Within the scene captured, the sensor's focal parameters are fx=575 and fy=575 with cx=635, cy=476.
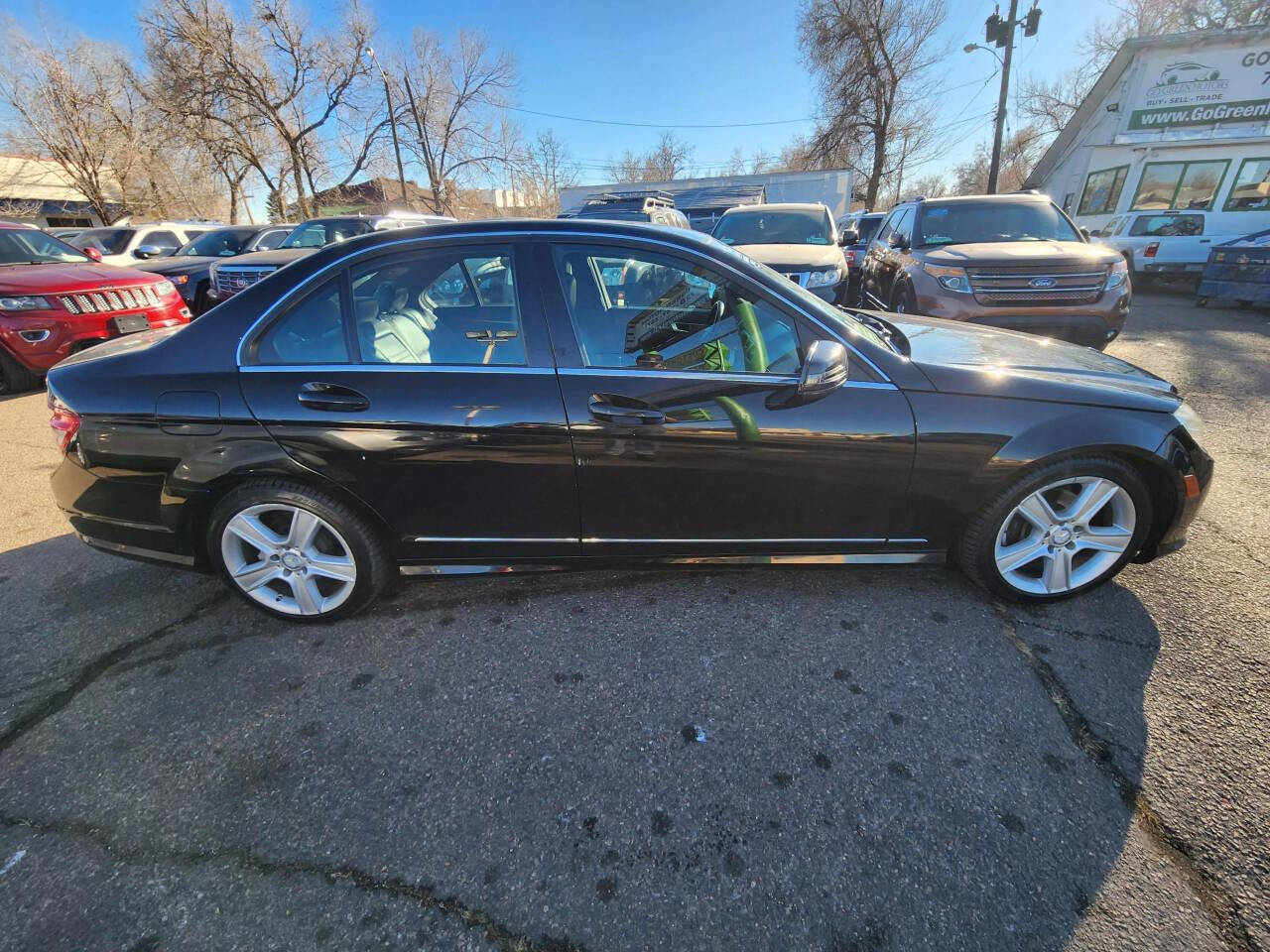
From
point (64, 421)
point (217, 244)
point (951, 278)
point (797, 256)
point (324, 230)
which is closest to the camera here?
point (64, 421)

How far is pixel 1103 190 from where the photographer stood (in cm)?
2041

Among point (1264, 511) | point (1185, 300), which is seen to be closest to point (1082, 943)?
point (1264, 511)

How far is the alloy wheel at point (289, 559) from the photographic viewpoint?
2455 mm

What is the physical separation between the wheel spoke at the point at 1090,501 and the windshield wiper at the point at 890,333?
0.95 meters

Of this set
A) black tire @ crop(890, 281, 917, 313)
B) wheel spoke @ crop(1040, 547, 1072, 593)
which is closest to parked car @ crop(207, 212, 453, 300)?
black tire @ crop(890, 281, 917, 313)

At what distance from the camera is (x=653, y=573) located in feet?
9.76

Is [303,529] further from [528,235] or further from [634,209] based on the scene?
[634,209]

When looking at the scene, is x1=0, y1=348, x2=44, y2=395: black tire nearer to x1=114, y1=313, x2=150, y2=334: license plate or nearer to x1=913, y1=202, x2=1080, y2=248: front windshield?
x1=114, y1=313, x2=150, y2=334: license plate

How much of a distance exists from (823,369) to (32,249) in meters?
9.15

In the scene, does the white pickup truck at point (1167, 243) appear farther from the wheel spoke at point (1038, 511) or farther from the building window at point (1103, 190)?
the wheel spoke at point (1038, 511)

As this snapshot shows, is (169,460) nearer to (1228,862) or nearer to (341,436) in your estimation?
(341,436)

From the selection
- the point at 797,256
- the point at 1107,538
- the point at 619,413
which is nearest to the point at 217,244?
the point at 797,256

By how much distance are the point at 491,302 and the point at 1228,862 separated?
2.99 m

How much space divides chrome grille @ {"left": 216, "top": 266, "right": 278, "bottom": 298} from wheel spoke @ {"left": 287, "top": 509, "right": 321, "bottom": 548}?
685 cm
